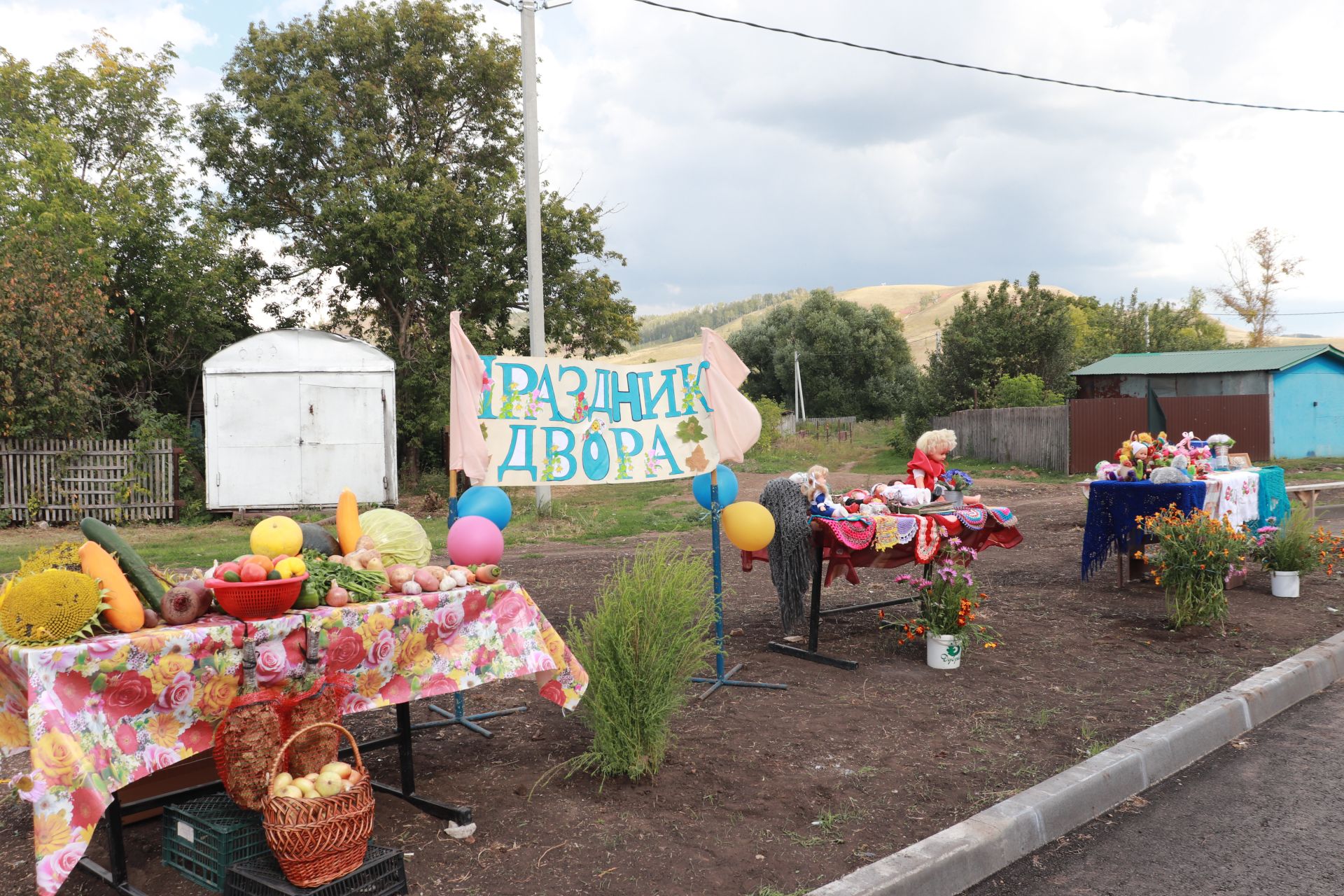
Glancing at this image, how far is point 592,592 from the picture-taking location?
344 inches

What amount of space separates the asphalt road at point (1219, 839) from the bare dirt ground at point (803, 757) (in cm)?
38

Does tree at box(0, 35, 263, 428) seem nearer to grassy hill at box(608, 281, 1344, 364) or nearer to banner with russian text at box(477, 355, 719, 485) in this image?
banner with russian text at box(477, 355, 719, 485)

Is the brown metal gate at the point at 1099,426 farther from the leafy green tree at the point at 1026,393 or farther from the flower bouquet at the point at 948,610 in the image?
the flower bouquet at the point at 948,610

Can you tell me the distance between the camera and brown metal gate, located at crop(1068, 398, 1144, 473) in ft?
75.8

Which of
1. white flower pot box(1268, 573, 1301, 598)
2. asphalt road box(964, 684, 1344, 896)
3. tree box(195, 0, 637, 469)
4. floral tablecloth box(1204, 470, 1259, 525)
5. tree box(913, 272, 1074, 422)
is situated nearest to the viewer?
asphalt road box(964, 684, 1344, 896)

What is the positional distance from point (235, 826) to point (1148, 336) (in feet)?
154

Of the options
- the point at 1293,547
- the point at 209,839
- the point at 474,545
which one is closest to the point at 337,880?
the point at 209,839

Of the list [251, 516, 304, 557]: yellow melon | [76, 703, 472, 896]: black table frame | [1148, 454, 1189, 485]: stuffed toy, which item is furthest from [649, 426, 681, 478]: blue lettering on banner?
[1148, 454, 1189, 485]: stuffed toy

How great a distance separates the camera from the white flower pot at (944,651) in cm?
597

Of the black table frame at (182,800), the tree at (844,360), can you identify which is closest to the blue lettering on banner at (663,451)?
the black table frame at (182,800)

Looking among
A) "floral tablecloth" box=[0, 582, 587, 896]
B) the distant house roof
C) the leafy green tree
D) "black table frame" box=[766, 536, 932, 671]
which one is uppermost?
the distant house roof

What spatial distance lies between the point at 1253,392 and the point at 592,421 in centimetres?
2810

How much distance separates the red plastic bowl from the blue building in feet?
80.5

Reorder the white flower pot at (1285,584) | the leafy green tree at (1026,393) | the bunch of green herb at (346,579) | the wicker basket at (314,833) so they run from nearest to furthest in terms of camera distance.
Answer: the wicker basket at (314,833), the bunch of green herb at (346,579), the white flower pot at (1285,584), the leafy green tree at (1026,393)
